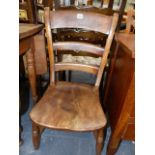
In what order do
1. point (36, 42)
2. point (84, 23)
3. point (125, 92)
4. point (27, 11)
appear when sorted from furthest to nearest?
point (27, 11) < point (36, 42) < point (84, 23) < point (125, 92)

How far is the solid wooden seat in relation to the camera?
866 mm

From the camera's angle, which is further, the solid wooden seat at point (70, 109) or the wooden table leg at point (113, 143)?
the wooden table leg at point (113, 143)

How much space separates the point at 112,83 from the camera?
4.11ft

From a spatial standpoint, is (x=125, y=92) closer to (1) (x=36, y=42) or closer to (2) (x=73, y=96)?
(2) (x=73, y=96)

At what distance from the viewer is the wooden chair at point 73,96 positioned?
875 millimetres

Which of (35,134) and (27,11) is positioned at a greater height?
(27,11)

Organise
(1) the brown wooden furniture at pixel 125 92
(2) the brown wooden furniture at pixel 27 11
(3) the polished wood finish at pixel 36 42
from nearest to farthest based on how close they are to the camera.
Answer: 1. (1) the brown wooden furniture at pixel 125 92
2. (3) the polished wood finish at pixel 36 42
3. (2) the brown wooden furniture at pixel 27 11

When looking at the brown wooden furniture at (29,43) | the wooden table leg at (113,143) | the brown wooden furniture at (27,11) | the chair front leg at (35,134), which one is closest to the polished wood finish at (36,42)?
the brown wooden furniture at (29,43)

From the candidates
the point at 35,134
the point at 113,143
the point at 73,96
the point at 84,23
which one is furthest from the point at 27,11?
the point at 113,143

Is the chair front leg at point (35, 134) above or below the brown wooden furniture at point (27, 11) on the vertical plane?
below

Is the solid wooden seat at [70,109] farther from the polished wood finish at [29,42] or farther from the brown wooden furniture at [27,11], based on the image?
the brown wooden furniture at [27,11]

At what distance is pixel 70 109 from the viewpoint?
0.96 meters

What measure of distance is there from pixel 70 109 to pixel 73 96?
0.12 meters
